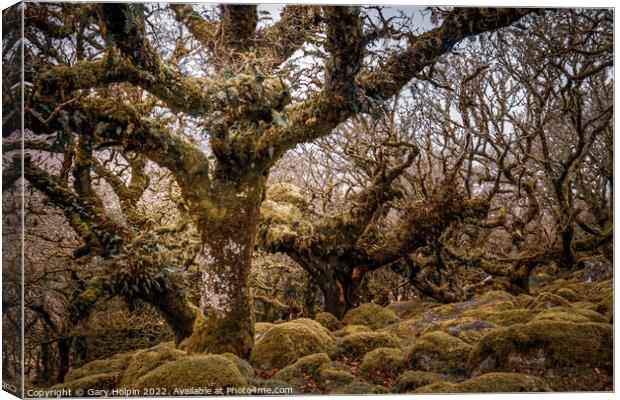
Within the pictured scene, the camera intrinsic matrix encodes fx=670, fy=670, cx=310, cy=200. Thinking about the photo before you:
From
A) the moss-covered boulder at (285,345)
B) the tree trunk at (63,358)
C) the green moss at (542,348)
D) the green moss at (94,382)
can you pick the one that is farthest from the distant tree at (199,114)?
the green moss at (542,348)

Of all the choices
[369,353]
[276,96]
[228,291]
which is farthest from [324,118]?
[369,353]

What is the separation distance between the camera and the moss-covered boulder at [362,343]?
22.1 feet

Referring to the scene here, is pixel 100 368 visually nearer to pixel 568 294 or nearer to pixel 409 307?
pixel 409 307

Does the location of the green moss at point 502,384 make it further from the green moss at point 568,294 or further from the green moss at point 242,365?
the green moss at point 242,365

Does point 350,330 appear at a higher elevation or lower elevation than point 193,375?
higher

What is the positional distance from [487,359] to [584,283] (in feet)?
4.82

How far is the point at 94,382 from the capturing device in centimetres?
625

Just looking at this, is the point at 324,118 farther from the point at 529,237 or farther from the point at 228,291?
the point at 529,237

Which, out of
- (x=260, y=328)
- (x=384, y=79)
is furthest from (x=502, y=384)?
(x=384, y=79)

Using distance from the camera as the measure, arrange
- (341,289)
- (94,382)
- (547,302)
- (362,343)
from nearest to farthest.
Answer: (94,382)
(362,343)
(547,302)
(341,289)

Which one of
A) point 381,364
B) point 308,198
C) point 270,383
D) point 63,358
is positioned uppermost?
point 308,198

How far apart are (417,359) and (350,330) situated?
77cm

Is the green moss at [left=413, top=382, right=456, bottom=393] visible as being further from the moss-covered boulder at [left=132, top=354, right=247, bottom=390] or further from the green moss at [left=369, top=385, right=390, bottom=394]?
the moss-covered boulder at [left=132, top=354, right=247, bottom=390]

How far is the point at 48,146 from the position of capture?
20.5ft
